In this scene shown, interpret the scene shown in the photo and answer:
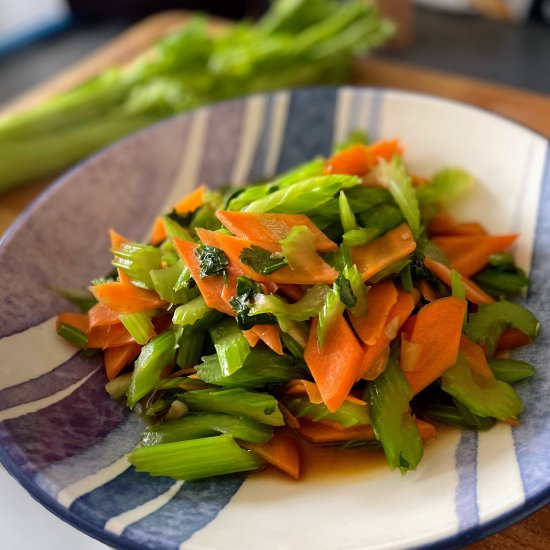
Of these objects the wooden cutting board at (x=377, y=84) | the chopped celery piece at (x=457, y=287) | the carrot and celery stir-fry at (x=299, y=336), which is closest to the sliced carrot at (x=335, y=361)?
the carrot and celery stir-fry at (x=299, y=336)

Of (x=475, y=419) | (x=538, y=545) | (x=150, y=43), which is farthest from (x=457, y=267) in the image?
(x=150, y=43)

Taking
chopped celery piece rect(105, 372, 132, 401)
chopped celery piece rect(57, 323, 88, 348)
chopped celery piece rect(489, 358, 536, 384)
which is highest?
chopped celery piece rect(57, 323, 88, 348)

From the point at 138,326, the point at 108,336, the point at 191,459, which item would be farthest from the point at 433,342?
the point at 108,336

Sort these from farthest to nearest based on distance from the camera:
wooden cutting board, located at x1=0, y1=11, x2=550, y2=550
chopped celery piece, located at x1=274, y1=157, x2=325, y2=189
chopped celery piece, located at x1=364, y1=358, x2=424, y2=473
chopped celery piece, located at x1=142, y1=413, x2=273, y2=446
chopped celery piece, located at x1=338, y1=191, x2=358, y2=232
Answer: wooden cutting board, located at x1=0, y1=11, x2=550, y2=550
chopped celery piece, located at x1=274, y1=157, x2=325, y2=189
chopped celery piece, located at x1=338, y1=191, x2=358, y2=232
chopped celery piece, located at x1=142, y1=413, x2=273, y2=446
chopped celery piece, located at x1=364, y1=358, x2=424, y2=473

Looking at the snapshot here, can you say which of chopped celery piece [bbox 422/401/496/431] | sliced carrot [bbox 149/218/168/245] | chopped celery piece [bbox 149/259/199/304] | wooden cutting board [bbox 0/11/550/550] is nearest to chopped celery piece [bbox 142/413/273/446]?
chopped celery piece [bbox 149/259/199/304]

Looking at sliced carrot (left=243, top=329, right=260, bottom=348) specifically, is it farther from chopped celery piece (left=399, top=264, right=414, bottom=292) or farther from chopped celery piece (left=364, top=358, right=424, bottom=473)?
chopped celery piece (left=399, top=264, right=414, bottom=292)

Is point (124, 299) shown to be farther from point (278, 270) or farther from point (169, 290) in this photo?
point (278, 270)
